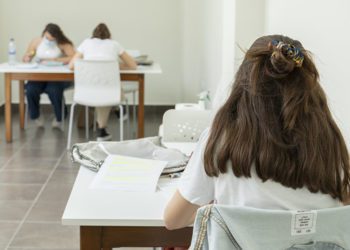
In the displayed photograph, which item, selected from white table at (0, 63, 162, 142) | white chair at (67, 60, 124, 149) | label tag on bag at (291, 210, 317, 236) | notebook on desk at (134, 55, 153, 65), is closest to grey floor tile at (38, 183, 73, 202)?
white chair at (67, 60, 124, 149)

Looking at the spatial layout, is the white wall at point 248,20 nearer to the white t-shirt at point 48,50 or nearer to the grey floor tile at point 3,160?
the grey floor tile at point 3,160

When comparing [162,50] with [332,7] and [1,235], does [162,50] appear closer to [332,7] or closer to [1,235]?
[1,235]

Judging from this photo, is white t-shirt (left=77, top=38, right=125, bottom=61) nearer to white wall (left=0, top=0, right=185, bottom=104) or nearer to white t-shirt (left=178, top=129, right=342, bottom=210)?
white wall (left=0, top=0, right=185, bottom=104)

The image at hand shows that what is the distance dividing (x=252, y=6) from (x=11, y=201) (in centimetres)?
194

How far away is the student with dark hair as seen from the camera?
5.92m

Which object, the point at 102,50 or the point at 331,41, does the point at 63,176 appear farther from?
the point at 331,41

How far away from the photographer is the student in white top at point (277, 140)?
138 cm

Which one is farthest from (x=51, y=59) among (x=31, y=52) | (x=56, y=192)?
(x=56, y=192)

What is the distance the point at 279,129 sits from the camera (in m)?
1.39

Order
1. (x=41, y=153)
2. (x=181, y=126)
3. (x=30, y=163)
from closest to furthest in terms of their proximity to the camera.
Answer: (x=181, y=126)
(x=30, y=163)
(x=41, y=153)

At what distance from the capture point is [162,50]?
6992mm

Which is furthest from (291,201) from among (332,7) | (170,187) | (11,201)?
(11,201)

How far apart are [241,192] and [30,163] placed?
11.6ft

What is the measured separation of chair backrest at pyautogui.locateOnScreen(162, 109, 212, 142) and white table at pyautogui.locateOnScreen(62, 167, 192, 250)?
1070mm
